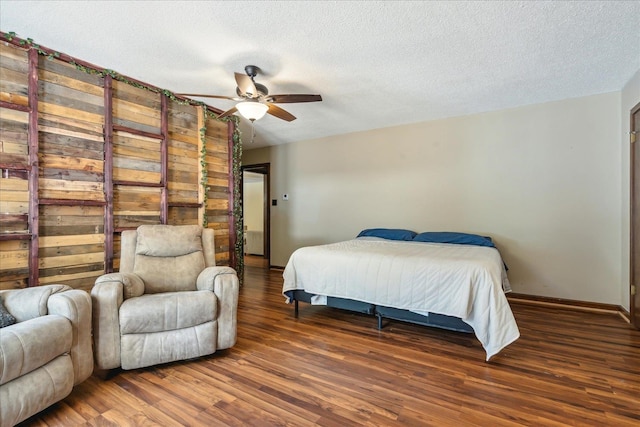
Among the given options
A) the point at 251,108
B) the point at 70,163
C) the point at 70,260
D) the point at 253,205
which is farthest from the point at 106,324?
the point at 253,205

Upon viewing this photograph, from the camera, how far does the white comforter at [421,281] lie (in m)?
2.25

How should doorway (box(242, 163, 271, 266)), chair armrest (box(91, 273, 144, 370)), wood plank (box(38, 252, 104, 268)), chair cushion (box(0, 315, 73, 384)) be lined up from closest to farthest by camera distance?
1. chair cushion (box(0, 315, 73, 384))
2. chair armrest (box(91, 273, 144, 370))
3. wood plank (box(38, 252, 104, 268))
4. doorway (box(242, 163, 271, 266))

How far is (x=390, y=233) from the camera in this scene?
14.3 ft

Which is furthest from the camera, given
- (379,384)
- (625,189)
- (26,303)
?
(625,189)

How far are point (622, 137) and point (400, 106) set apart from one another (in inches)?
95.3

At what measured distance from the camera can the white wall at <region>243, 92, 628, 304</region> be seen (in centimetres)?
346

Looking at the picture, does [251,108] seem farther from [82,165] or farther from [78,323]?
[78,323]

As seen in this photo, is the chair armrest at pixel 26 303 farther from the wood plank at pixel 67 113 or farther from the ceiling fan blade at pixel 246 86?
the ceiling fan blade at pixel 246 86

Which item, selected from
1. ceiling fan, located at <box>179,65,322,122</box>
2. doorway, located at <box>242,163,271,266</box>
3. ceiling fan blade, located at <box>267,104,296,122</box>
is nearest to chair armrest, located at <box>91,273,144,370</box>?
ceiling fan, located at <box>179,65,322,122</box>

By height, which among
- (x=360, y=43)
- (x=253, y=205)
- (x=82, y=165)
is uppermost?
(x=360, y=43)

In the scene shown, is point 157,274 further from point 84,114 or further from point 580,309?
point 580,309

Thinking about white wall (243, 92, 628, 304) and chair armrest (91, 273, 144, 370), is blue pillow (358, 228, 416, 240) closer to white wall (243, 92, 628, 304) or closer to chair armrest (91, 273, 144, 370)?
white wall (243, 92, 628, 304)

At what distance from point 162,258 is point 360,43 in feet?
8.14

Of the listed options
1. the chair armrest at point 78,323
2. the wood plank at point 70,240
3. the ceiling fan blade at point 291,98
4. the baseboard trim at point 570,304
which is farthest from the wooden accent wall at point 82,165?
the baseboard trim at point 570,304
